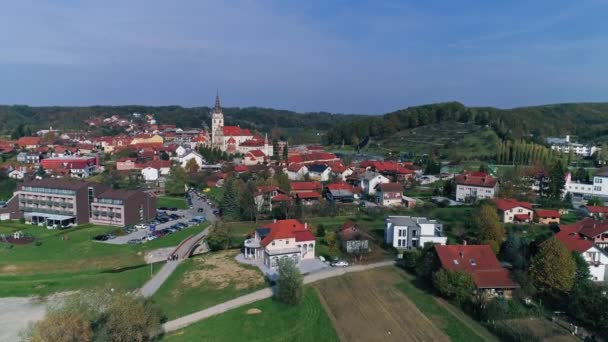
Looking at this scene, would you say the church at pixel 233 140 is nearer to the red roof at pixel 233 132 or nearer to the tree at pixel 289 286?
the red roof at pixel 233 132

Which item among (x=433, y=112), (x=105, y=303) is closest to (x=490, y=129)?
(x=433, y=112)

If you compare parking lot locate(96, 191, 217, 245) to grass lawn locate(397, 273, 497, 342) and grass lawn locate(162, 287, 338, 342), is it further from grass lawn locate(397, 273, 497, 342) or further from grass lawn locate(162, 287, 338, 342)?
grass lawn locate(397, 273, 497, 342)

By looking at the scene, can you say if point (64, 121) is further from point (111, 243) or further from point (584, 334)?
point (584, 334)

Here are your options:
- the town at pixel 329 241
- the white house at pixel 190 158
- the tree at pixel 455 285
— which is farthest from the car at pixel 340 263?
the white house at pixel 190 158

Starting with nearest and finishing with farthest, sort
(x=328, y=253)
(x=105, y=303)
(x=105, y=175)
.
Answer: (x=105, y=303) → (x=328, y=253) → (x=105, y=175)

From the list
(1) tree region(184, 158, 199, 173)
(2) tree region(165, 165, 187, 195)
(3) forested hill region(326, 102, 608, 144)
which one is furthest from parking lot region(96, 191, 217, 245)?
(3) forested hill region(326, 102, 608, 144)

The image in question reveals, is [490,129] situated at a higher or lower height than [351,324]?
higher
